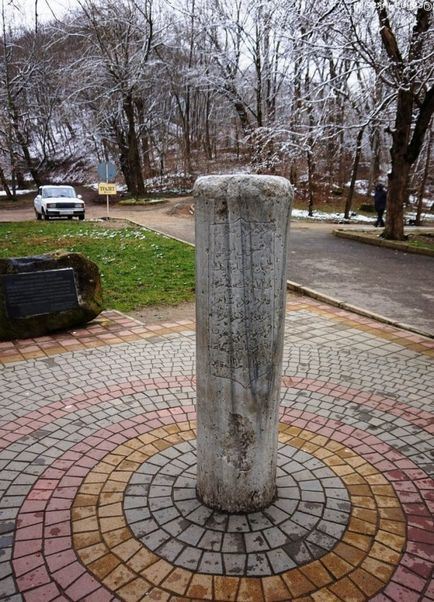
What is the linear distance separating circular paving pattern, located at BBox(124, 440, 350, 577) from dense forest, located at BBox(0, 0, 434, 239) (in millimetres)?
13243

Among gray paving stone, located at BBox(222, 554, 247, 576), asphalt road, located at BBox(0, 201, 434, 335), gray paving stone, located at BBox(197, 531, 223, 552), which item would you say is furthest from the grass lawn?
gray paving stone, located at BBox(222, 554, 247, 576)

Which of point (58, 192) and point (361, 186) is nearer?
point (58, 192)

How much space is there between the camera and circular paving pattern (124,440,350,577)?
2.77 m

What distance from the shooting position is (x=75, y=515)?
3139 millimetres

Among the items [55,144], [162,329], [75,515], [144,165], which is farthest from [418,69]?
[55,144]

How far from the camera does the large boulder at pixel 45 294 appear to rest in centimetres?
648

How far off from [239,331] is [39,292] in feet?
15.4

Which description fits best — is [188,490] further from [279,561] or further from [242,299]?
[242,299]

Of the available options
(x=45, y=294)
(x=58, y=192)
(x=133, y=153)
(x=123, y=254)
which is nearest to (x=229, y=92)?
(x=133, y=153)

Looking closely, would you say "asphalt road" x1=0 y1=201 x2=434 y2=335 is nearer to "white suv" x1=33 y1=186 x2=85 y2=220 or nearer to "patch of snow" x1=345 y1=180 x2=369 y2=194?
"white suv" x1=33 y1=186 x2=85 y2=220

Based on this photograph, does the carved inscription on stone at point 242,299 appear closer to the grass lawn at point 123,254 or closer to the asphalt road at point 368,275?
the asphalt road at point 368,275

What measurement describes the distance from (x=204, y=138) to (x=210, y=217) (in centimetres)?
4730

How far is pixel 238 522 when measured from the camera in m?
3.06

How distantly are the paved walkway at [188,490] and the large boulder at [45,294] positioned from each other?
0.76 m
